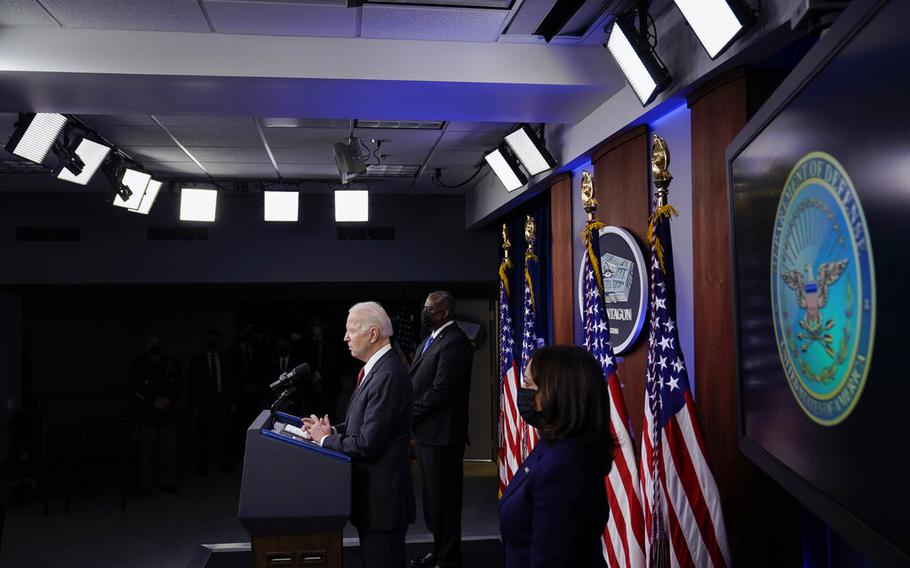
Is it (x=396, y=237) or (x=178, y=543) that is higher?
(x=396, y=237)

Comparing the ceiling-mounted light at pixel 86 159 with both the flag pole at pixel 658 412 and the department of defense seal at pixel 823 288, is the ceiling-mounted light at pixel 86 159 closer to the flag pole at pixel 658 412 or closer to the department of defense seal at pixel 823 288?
the flag pole at pixel 658 412

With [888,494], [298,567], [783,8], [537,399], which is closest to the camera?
[888,494]

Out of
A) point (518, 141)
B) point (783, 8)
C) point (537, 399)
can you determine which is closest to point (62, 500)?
point (518, 141)

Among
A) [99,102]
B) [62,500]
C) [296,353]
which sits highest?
[99,102]

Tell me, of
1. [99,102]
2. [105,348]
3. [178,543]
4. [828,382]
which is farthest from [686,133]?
[105,348]

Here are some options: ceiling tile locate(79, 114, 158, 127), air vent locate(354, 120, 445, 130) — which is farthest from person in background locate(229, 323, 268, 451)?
air vent locate(354, 120, 445, 130)

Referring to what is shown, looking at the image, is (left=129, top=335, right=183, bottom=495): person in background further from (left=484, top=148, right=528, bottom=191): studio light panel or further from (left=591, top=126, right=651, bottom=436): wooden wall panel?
(left=591, top=126, right=651, bottom=436): wooden wall panel

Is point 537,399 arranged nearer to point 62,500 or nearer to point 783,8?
point 783,8

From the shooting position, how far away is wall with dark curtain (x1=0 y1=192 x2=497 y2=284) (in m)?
7.13

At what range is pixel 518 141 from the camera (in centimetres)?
464

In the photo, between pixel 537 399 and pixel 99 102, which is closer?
pixel 537 399

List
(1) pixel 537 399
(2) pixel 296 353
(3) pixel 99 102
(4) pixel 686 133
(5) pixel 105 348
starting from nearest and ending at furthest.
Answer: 1. (1) pixel 537 399
2. (4) pixel 686 133
3. (3) pixel 99 102
4. (2) pixel 296 353
5. (5) pixel 105 348

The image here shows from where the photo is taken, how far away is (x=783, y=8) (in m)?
2.05

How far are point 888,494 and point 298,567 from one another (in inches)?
86.9
